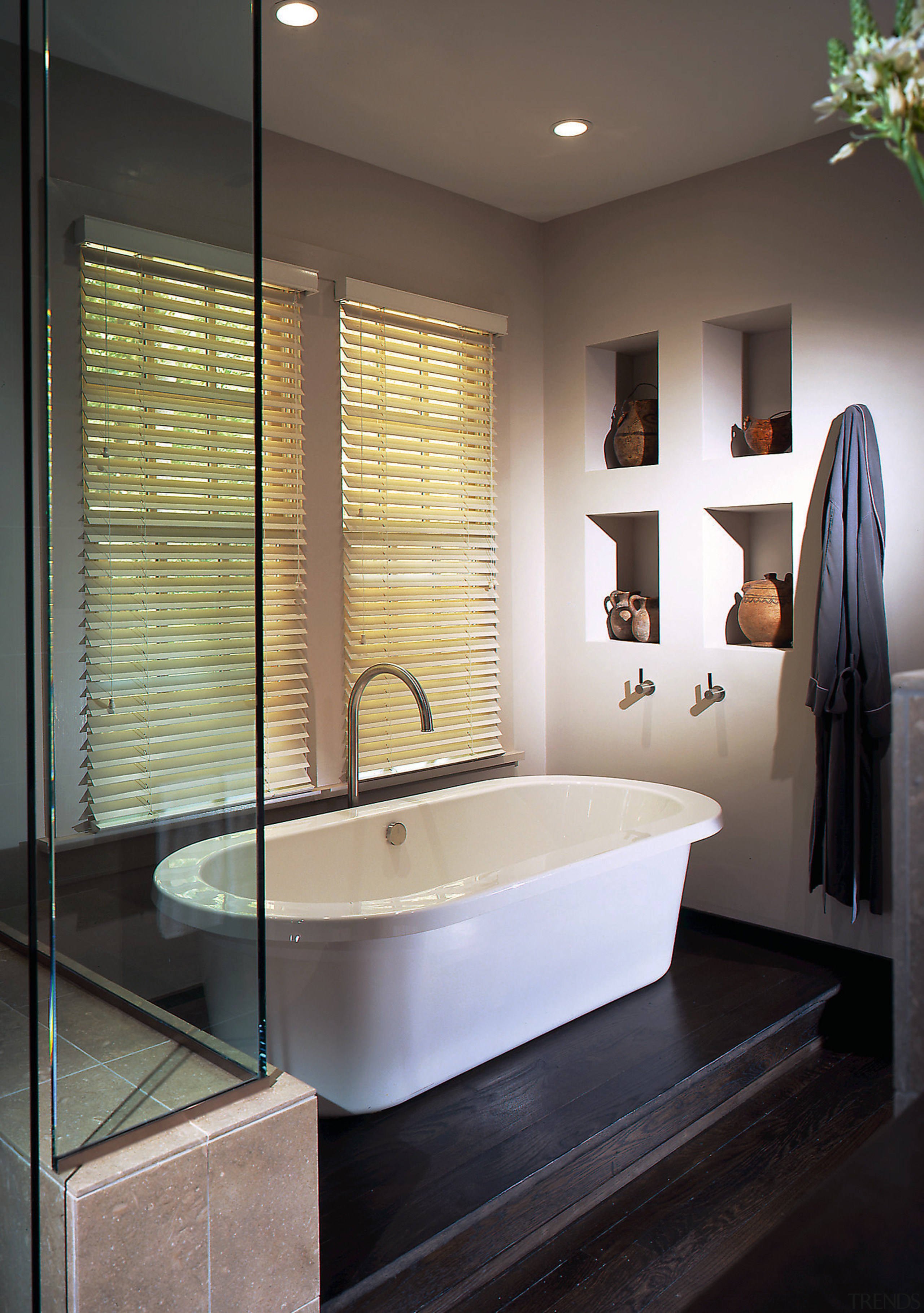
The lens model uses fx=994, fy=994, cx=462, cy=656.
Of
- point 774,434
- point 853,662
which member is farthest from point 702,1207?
point 774,434

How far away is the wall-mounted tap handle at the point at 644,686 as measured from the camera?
12.8 ft

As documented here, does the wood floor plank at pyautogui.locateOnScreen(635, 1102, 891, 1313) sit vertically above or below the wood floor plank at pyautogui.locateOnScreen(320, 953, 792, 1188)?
below

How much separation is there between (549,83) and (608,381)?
1375 mm

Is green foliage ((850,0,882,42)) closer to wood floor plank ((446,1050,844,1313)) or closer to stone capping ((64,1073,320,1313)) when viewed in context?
stone capping ((64,1073,320,1313))

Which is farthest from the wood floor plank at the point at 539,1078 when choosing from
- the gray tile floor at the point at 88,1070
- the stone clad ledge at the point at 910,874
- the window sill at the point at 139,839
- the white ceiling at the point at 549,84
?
the white ceiling at the point at 549,84

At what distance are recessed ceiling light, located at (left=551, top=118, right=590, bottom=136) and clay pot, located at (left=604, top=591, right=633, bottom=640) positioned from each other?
5.53ft

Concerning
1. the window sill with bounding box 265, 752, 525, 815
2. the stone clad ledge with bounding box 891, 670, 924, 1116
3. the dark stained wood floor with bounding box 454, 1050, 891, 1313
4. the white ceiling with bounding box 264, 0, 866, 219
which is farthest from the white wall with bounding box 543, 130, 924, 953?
the stone clad ledge with bounding box 891, 670, 924, 1116

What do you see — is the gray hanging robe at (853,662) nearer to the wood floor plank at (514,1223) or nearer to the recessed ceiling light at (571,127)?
the wood floor plank at (514,1223)

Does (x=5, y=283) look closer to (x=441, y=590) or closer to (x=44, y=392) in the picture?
(x=44, y=392)

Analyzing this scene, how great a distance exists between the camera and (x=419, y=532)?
372 centimetres

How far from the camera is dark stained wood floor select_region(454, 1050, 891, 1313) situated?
194 centimetres

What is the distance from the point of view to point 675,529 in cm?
379

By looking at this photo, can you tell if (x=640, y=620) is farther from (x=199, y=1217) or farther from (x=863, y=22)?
(x=863, y=22)

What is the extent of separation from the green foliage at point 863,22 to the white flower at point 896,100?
0.03 metres
